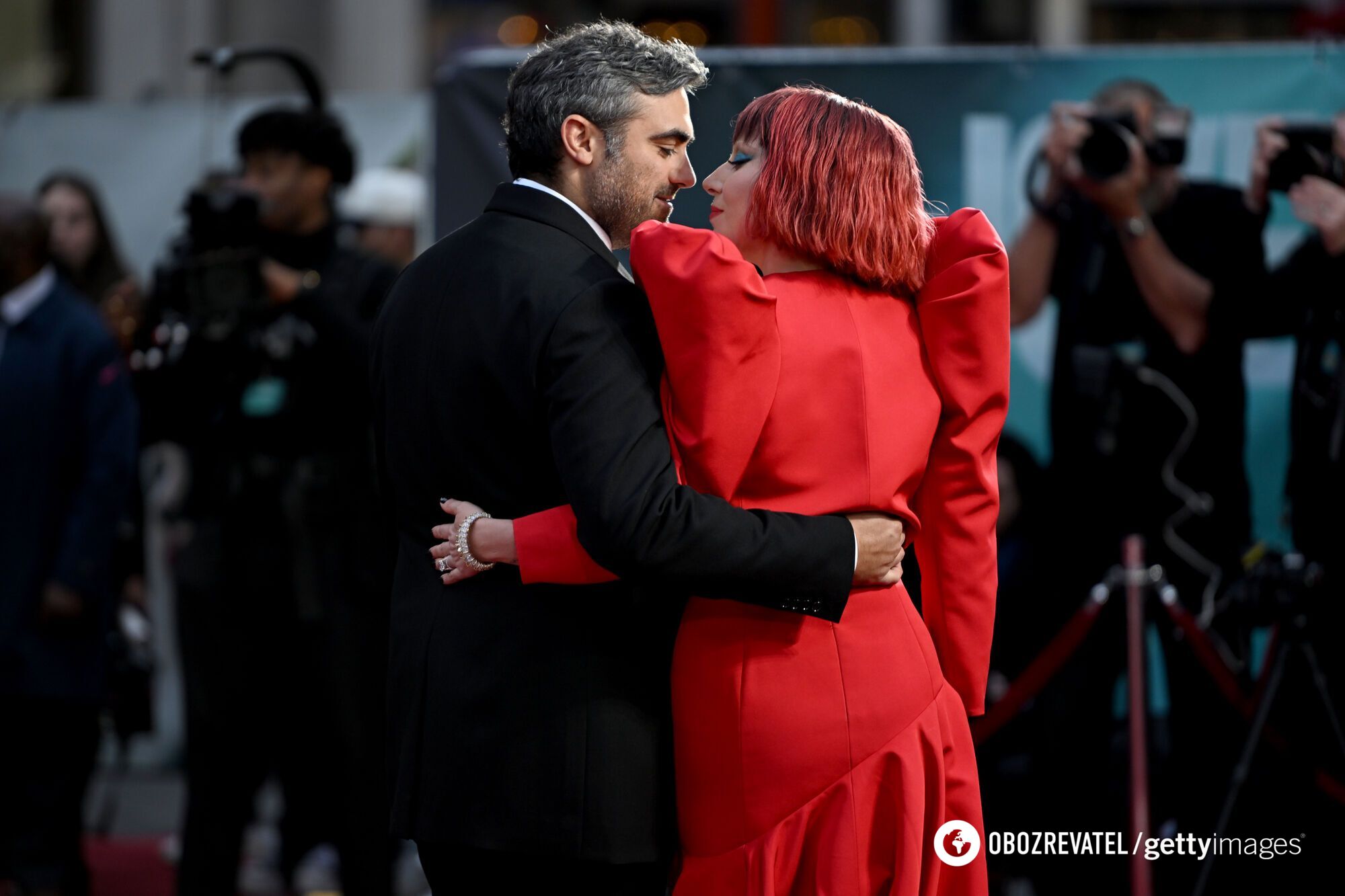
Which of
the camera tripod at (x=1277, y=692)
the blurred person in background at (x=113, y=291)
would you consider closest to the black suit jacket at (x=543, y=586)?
the camera tripod at (x=1277, y=692)

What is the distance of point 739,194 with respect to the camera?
252 centimetres

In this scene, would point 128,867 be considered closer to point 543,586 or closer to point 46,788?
point 46,788

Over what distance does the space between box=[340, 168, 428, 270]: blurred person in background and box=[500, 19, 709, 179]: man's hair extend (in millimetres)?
3511

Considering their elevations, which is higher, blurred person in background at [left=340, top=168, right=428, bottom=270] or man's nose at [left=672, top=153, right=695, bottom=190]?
man's nose at [left=672, top=153, right=695, bottom=190]

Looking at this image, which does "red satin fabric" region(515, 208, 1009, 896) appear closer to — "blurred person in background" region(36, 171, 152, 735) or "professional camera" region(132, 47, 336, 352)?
"professional camera" region(132, 47, 336, 352)

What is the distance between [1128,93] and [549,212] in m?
2.64

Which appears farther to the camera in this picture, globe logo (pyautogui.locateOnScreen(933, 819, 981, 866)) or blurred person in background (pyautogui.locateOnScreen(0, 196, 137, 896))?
blurred person in background (pyautogui.locateOnScreen(0, 196, 137, 896))

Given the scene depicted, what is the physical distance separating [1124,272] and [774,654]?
2.59 m

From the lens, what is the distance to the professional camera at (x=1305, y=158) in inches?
160

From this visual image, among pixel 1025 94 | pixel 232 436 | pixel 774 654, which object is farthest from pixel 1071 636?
pixel 232 436

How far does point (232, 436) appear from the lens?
4219 mm

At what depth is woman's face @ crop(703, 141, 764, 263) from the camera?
2.50 meters

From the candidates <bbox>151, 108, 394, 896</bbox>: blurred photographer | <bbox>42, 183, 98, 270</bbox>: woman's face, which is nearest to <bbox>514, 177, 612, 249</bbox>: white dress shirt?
<bbox>151, 108, 394, 896</bbox>: blurred photographer

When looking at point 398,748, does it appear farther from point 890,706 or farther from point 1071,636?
point 1071,636
